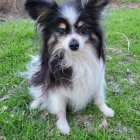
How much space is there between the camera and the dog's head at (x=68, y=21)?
2.57 m

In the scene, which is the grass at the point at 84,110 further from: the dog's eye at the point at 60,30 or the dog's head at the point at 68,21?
the dog's eye at the point at 60,30

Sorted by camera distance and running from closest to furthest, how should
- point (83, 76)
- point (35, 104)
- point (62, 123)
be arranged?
1. point (83, 76)
2. point (62, 123)
3. point (35, 104)

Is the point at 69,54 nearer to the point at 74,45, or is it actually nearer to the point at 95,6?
the point at 74,45

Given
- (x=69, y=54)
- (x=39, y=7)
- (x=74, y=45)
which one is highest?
(x=39, y=7)

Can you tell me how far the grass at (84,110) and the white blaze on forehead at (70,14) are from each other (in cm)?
43

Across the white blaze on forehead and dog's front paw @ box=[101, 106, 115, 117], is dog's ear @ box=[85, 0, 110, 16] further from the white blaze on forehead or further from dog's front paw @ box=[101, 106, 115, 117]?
dog's front paw @ box=[101, 106, 115, 117]

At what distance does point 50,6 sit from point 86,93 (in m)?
0.94

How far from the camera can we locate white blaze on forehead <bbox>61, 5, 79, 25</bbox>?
8.38 ft

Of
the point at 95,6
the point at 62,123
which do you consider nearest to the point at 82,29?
the point at 95,6

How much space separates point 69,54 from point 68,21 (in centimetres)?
34

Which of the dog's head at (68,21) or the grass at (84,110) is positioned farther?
the grass at (84,110)

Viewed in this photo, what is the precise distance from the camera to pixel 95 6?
2682mm

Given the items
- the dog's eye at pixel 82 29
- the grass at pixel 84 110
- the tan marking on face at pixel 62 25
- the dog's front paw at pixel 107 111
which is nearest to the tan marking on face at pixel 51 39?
the tan marking on face at pixel 62 25

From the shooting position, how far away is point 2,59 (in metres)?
4.32
